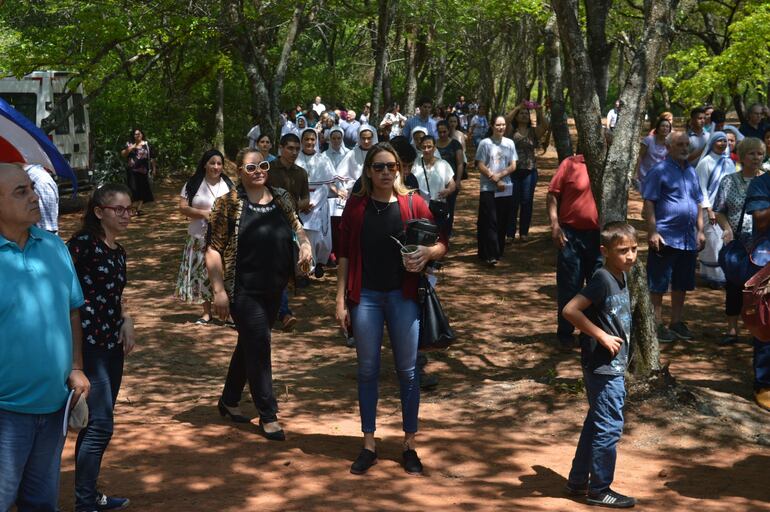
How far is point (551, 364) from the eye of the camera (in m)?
9.20

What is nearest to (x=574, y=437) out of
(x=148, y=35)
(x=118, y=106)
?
(x=148, y=35)

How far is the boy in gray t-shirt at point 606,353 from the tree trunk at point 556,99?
8.87 meters

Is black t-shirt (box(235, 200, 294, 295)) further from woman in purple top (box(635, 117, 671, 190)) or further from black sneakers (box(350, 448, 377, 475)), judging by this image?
woman in purple top (box(635, 117, 671, 190))

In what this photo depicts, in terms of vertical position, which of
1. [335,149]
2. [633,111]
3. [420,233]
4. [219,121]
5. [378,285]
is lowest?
[378,285]

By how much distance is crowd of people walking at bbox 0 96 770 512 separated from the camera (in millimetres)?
4062

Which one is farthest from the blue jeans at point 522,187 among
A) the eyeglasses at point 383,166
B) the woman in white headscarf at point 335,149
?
the eyeglasses at point 383,166

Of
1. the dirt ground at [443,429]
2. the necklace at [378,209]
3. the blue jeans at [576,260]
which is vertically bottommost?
the dirt ground at [443,429]

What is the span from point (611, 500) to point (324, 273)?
27.9 feet

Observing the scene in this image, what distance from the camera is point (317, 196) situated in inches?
498

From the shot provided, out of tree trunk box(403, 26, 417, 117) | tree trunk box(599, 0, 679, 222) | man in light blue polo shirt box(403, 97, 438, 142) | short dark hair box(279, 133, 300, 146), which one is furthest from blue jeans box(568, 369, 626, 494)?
tree trunk box(403, 26, 417, 117)

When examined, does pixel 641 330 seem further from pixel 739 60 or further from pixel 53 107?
pixel 53 107

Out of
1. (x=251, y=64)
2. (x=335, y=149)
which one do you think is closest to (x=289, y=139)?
(x=335, y=149)

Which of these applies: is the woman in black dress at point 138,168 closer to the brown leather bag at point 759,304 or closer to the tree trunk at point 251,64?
the tree trunk at point 251,64

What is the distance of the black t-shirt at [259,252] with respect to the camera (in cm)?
671
